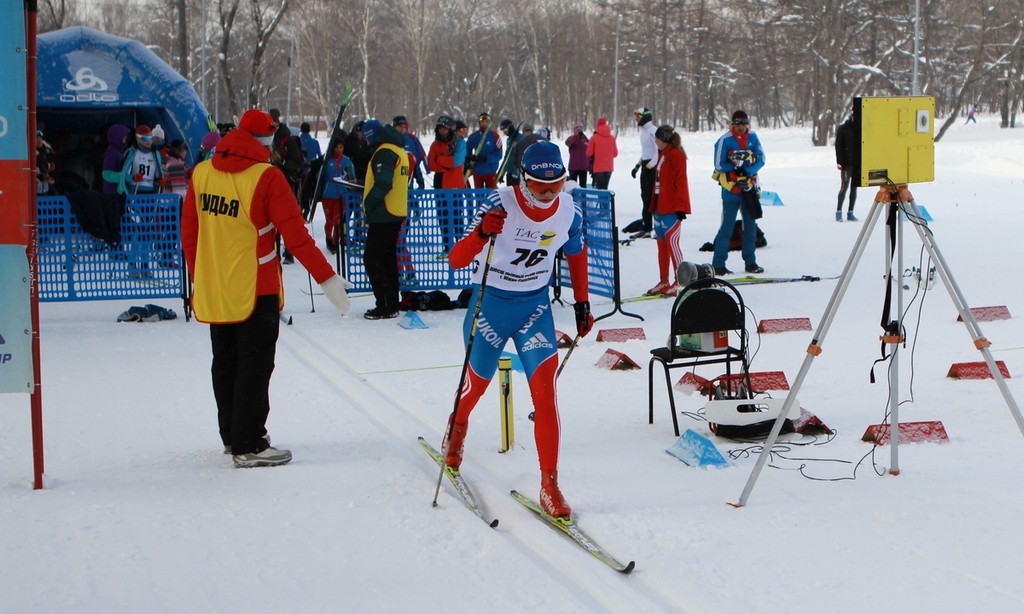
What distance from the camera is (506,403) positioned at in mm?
6410

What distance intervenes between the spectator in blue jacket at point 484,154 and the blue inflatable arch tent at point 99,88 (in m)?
4.89

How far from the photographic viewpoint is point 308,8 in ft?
220

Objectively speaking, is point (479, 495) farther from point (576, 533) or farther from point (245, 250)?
point (245, 250)

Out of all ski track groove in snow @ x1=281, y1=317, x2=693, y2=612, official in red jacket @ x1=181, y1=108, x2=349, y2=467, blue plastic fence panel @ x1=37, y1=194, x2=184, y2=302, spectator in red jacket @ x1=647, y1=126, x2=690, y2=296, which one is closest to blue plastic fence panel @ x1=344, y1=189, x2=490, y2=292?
blue plastic fence panel @ x1=37, y1=194, x2=184, y2=302

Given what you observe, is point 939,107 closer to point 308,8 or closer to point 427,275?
point 308,8

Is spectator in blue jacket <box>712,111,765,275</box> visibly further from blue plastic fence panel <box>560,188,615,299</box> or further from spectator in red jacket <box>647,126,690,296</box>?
blue plastic fence panel <box>560,188,615,299</box>

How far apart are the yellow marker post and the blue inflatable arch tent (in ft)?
40.1

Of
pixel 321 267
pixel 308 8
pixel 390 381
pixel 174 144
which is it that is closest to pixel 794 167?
pixel 174 144

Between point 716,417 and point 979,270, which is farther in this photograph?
point 979,270

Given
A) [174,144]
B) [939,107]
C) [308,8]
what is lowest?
[174,144]

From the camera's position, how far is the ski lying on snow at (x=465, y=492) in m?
5.32

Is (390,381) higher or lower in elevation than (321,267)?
lower

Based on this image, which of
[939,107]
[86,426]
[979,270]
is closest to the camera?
[86,426]

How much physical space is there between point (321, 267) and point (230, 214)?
1.78ft
